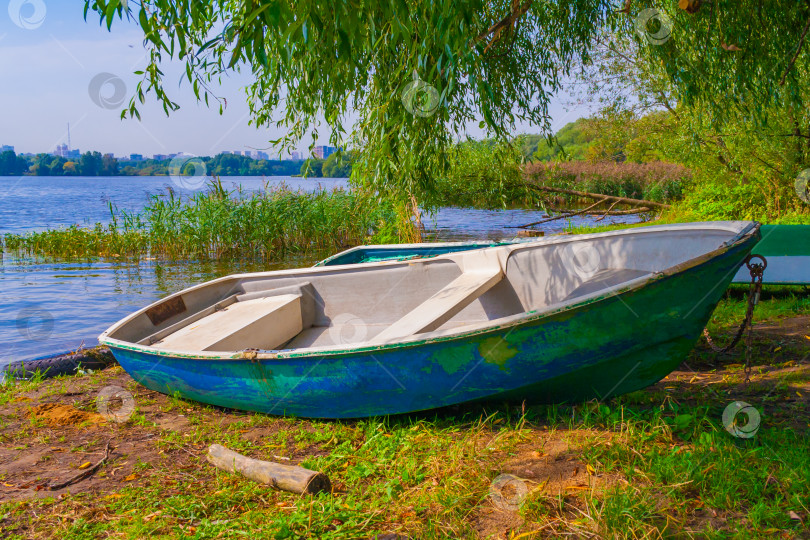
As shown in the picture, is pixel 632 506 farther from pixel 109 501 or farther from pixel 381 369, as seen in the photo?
pixel 109 501

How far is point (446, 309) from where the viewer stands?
161 inches

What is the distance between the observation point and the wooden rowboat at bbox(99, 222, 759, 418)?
3.35m

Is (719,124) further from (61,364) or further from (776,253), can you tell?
(61,364)

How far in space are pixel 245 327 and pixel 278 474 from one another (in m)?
2.10

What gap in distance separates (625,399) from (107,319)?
767cm

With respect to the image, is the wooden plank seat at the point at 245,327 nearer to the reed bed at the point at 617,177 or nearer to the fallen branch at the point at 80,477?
the fallen branch at the point at 80,477

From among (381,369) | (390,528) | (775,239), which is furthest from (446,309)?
(775,239)
